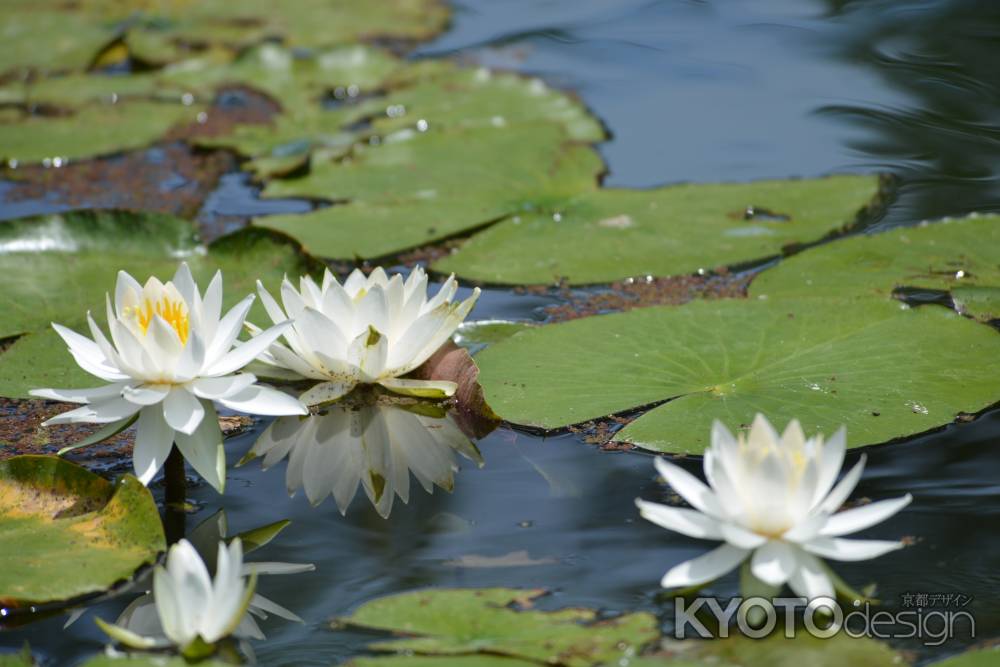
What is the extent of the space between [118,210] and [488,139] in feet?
4.85

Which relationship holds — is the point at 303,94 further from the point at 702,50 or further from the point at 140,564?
the point at 140,564

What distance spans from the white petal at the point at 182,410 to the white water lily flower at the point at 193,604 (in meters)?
0.38

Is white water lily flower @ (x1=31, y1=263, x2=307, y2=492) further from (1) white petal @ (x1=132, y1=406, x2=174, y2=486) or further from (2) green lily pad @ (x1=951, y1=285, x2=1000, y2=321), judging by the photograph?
(2) green lily pad @ (x1=951, y1=285, x2=1000, y2=321)

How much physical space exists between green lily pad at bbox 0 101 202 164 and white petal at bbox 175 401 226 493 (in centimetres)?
258

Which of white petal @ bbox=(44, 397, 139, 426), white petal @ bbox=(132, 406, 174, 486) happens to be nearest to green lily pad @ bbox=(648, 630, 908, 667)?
white petal @ bbox=(132, 406, 174, 486)

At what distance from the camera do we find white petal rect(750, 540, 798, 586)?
62.9 inches

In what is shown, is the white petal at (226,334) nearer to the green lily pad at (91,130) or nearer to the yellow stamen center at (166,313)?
the yellow stamen center at (166,313)

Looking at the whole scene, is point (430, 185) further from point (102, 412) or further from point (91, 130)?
point (102, 412)

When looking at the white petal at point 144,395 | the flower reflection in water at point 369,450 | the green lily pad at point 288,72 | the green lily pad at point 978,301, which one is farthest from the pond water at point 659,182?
the green lily pad at point 978,301

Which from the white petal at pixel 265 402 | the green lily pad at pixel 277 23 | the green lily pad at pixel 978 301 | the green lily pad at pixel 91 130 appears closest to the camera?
the white petal at pixel 265 402

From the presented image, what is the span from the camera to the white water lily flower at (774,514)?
1.61 metres

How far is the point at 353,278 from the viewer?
244cm

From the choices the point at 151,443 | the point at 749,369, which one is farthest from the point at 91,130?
the point at 749,369

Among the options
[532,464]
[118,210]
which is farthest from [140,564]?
[118,210]
